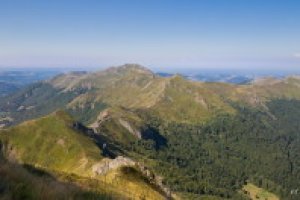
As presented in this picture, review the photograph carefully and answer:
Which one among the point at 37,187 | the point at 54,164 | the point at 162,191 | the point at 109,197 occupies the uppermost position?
the point at 37,187

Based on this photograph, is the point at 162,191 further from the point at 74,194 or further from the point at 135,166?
the point at 74,194

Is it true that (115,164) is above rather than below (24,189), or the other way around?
below

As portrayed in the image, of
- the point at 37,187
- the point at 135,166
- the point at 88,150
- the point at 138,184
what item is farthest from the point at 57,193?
the point at 88,150

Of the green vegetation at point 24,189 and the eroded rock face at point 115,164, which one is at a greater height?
the green vegetation at point 24,189

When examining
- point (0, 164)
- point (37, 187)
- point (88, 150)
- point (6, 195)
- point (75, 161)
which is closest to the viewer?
point (6, 195)

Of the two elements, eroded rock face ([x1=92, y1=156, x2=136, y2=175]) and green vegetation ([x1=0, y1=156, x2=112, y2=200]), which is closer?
green vegetation ([x1=0, y1=156, x2=112, y2=200])

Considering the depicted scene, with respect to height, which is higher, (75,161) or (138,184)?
(138,184)

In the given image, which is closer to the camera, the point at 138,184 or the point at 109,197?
the point at 109,197

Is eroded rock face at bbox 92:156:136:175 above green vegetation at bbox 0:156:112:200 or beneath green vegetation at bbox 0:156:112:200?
beneath

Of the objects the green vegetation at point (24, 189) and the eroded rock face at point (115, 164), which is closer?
the green vegetation at point (24, 189)

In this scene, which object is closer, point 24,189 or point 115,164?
point 24,189

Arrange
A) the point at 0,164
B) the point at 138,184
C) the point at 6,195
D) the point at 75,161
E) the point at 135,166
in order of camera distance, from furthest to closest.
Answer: the point at 75,161 < the point at 135,166 < the point at 138,184 < the point at 0,164 < the point at 6,195
